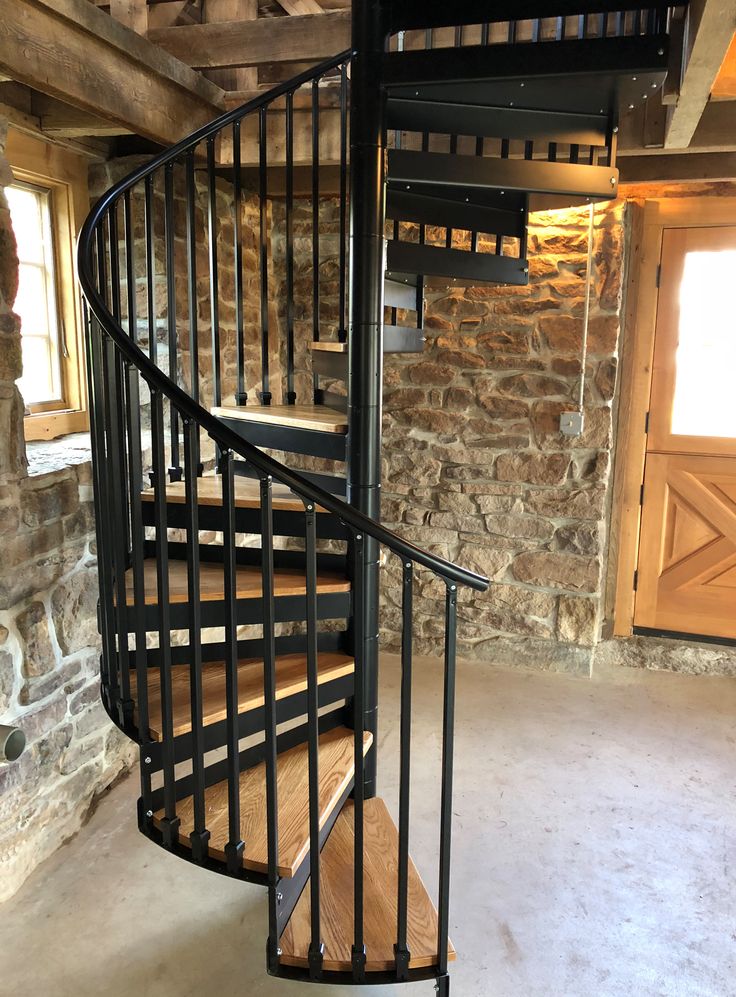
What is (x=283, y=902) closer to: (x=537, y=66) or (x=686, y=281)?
(x=537, y=66)

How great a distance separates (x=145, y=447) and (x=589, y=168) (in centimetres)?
205

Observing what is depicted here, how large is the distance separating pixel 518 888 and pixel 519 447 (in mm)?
2149

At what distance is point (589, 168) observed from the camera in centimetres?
249

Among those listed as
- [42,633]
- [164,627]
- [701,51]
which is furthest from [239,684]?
[701,51]

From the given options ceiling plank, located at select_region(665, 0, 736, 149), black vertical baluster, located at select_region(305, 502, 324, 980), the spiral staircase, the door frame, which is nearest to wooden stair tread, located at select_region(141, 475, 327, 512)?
the spiral staircase

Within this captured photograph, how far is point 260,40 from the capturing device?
3027mm

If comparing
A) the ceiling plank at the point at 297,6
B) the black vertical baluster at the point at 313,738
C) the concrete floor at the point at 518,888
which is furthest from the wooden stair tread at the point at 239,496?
the ceiling plank at the point at 297,6

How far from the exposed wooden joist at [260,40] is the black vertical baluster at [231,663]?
2071 millimetres

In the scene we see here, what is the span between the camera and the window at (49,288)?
3.02 m

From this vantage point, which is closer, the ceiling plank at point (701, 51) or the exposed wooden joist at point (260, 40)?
the ceiling plank at point (701, 51)

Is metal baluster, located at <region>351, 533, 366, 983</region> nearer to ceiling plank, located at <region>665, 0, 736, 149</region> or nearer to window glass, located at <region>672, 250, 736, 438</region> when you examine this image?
ceiling plank, located at <region>665, 0, 736, 149</region>

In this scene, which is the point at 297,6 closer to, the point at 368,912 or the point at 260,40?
the point at 260,40

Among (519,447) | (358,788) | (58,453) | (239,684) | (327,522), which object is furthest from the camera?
(519,447)

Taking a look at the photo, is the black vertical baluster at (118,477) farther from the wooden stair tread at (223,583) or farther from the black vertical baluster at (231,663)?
the black vertical baluster at (231,663)
